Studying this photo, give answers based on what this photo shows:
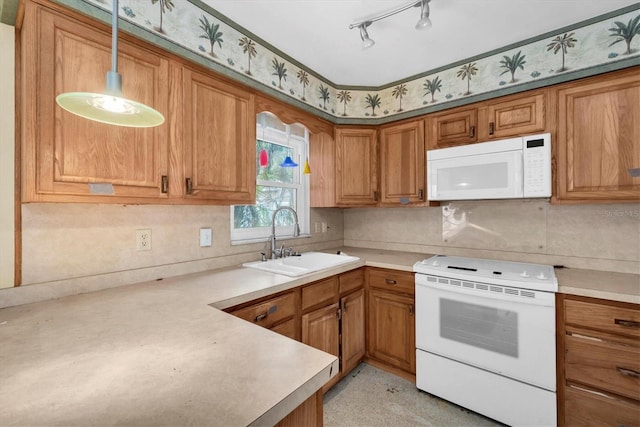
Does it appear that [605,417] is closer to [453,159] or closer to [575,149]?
[575,149]

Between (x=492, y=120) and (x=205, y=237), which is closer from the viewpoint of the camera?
(x=205, y=237)

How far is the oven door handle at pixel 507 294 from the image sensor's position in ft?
5.01

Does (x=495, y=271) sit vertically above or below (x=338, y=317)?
above

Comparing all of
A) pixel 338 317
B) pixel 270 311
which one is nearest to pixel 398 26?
pixel 270 311

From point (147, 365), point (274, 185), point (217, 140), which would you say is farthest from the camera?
point (274, 185)

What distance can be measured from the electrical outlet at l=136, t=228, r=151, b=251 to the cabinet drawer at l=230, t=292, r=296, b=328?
26.5 inches

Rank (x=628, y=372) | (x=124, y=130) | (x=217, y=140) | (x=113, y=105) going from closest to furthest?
(x=113, y=105) < (x=124, y=130) < (x=628, y=372) < (x=217, y=140)

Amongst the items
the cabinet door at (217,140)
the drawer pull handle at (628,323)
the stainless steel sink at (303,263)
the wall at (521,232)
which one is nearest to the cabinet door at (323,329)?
the stainless steel sink at (303,263)

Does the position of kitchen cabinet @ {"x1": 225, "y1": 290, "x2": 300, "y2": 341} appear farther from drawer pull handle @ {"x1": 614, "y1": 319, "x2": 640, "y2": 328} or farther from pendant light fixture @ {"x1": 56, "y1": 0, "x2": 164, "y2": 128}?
drawer pull handle @ {"x1": 614, "y1": 319, "x2": 640, "y2": 328}

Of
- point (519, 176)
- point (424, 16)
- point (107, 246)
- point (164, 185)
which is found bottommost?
point (107, 246)

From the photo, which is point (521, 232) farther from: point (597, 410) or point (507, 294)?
point (597, 410)

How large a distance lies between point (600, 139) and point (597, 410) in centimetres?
151

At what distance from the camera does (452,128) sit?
7.11 feet

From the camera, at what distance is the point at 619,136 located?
1595 millimetres
